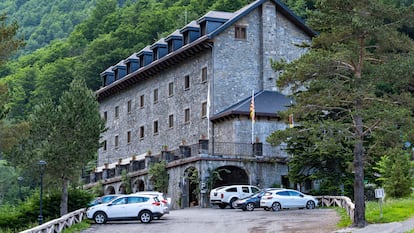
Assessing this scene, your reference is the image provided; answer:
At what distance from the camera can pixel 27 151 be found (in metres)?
41.4

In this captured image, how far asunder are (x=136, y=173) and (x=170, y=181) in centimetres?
588

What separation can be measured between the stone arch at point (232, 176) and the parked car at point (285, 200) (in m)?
8.03

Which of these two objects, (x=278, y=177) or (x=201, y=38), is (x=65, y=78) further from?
(x=278, y=177)

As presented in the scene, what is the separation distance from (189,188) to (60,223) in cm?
1968

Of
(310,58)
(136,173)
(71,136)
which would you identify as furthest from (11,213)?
(136,173)

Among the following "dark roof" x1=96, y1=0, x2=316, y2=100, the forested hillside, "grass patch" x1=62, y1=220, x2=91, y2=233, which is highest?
the forested hillside

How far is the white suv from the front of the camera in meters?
43.6

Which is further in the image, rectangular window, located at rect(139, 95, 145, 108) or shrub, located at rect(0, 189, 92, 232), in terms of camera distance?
rectangular window, located at rect(139, 95, 145, 108)

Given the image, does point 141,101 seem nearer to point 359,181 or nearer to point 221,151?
point 221,151

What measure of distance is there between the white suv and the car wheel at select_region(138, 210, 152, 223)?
8.75m

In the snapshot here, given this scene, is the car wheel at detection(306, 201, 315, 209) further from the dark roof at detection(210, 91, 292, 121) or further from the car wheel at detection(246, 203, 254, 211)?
the dark roof at detection(210, 91, 292, 121)

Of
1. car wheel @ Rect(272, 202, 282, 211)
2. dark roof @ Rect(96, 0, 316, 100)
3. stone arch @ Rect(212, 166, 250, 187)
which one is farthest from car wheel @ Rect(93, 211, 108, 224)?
dark roof @ Rect(96, 0, 316, 100)

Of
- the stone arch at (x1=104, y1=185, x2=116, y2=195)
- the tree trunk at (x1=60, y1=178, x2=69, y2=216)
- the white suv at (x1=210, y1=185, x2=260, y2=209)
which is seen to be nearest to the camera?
the tree trunk at (x1=60, y1=178, x2=69, y2=216)

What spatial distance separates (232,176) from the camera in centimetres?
5100
